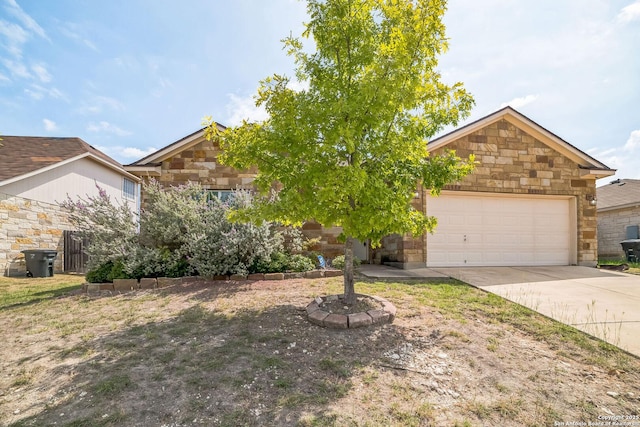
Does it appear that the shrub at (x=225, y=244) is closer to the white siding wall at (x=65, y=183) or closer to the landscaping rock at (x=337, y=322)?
the landscaping rock at (x=337, y=322)

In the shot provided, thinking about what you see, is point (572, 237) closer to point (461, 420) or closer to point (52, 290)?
point (461, 420)

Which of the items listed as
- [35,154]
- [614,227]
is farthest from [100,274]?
[614,227]

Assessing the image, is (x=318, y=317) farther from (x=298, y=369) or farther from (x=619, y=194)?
→ (x=619, y=194)

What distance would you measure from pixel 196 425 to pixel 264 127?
11.5 feet

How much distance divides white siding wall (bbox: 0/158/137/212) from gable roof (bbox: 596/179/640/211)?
22.2 m

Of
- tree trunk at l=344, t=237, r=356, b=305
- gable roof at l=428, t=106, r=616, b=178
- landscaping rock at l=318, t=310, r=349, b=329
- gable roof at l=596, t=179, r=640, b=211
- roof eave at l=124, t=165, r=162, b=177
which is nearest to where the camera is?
landscaping rock at l=318, t=310, r=349, b=329

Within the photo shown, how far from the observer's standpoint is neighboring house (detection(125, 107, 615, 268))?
9117 mm

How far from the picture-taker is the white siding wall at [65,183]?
10.4 meters

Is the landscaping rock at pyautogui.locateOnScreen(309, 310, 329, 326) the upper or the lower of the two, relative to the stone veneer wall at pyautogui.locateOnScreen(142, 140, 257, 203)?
lower

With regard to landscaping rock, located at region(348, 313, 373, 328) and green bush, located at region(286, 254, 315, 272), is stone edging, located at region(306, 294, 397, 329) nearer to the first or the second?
landscaping rock, located at region(348, 313, 373, 328)

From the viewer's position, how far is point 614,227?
15180mm

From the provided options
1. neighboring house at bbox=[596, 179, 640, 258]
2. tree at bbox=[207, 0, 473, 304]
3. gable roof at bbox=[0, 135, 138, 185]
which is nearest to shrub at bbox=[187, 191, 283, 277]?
tree at bbox=[207, 0, 473, 304]

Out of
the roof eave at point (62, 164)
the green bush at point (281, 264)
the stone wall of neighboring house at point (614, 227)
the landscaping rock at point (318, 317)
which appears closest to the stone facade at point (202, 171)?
the green bush at point (281, 264)

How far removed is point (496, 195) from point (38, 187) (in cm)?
1629
